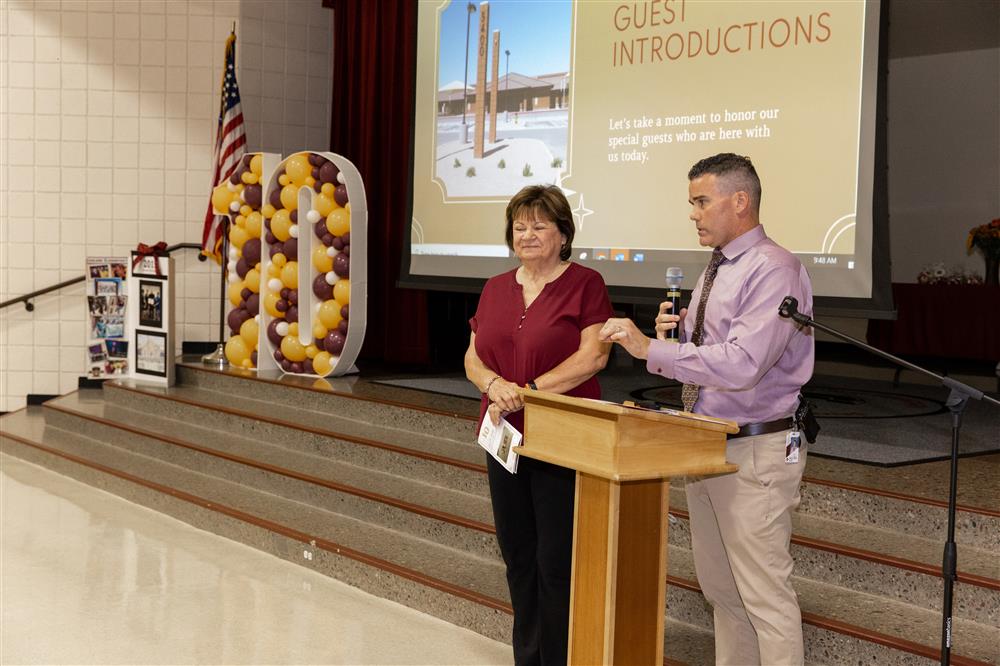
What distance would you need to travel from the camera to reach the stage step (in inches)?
120

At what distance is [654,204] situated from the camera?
4.83 m

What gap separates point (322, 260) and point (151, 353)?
59.7 inches

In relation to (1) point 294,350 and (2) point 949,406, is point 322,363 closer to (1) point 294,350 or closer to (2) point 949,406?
(1) point 294,350

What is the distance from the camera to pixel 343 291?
6383 millimetres

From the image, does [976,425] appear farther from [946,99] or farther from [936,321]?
[946,99]

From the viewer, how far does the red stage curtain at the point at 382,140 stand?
7.64m

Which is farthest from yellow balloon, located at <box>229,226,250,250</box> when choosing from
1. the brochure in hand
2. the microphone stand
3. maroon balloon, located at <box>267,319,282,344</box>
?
the microphone stand

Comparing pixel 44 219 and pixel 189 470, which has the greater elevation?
pixel 44 219

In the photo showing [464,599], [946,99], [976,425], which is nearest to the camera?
[464,599]

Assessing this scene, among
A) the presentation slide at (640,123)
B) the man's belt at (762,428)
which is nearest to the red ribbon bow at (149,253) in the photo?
the presentation slide at (640,123)

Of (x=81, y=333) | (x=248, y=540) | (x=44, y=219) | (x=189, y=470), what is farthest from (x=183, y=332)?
(x=248, y=540)

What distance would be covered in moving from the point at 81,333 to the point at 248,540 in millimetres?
4147

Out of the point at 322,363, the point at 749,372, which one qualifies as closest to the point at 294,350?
the point at 322,363

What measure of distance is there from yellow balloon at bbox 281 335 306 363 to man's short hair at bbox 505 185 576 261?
408 cm
